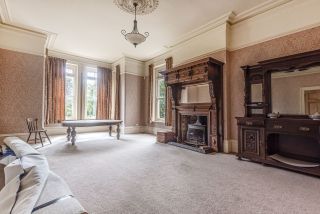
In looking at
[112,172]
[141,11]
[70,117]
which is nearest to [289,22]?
[141,11]

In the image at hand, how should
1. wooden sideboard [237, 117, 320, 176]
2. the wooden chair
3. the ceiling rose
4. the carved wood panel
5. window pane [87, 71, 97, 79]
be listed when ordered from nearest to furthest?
wooden sideboard [237, 117, 320, 176] → the carved wood panel → the ceiling rose → the wooden chair → window pane [87, 71, 97, 79]

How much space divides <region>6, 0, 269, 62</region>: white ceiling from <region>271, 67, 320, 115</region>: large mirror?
1644 mm

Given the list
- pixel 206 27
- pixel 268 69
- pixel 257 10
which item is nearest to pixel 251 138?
pixel 268 69

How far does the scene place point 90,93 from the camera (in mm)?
7746

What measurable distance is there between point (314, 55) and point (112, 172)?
12.5ft

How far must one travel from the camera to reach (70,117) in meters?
7.30

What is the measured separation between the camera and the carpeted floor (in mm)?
1910

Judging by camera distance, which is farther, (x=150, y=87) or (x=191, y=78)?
(x=150, y=87)

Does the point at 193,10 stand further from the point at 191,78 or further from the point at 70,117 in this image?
the point at 70,117

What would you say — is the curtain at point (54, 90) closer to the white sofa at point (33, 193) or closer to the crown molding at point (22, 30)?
the crown molding at point (22, 30)

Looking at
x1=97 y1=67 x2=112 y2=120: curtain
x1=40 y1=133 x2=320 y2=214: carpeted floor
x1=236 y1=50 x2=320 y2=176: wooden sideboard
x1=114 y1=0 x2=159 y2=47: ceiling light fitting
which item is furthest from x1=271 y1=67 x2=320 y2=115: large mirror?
x1=97 y1=67 x2=112 y2=120: curtain

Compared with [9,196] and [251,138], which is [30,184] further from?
[251,138]

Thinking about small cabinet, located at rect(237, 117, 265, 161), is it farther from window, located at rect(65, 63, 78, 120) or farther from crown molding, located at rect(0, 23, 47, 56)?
window, located at rect(65, 63, 78, 120)

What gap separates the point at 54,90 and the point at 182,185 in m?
6.06
